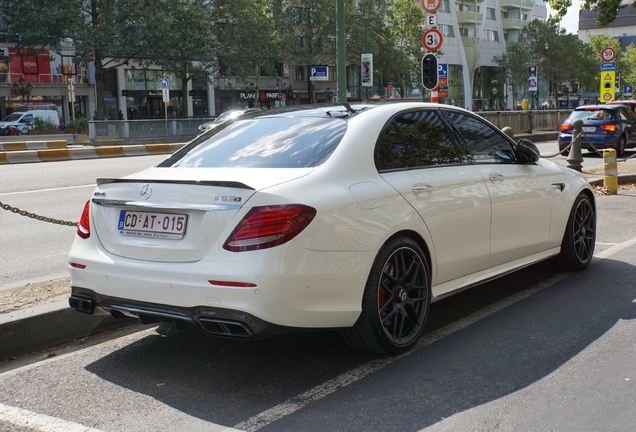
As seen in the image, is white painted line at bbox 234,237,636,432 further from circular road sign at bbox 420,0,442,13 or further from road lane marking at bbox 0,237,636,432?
circular road sign at bbox 420,0,442,13

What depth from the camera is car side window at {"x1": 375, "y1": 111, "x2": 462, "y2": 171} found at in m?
4.70

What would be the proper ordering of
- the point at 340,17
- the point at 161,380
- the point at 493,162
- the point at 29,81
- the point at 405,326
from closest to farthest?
the point at 161,380 → the point at 405,326 → the point at 493,162 → the point at 340,17 → the point at 29,81

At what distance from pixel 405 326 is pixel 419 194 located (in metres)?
0.79

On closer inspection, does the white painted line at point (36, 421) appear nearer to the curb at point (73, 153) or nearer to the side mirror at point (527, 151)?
the side mirror at point (527, 151)

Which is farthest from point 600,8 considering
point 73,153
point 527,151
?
point 527,151

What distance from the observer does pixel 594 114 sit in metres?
22.3

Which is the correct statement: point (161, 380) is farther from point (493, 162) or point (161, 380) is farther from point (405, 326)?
point (493, 162)

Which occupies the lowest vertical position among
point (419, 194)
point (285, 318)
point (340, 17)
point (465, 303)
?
point (465, 303)

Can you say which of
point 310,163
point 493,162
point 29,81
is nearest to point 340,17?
point 493,162

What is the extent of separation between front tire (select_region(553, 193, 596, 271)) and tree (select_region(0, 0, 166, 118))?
3695cm

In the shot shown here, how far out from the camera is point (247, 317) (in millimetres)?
3801

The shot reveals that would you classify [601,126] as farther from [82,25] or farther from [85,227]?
[82,25]

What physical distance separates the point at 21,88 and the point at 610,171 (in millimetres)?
45495

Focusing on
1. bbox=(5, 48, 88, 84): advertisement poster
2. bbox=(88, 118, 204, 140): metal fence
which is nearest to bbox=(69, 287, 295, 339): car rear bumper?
bbox=(88, 118, 204, 140): metal fence
